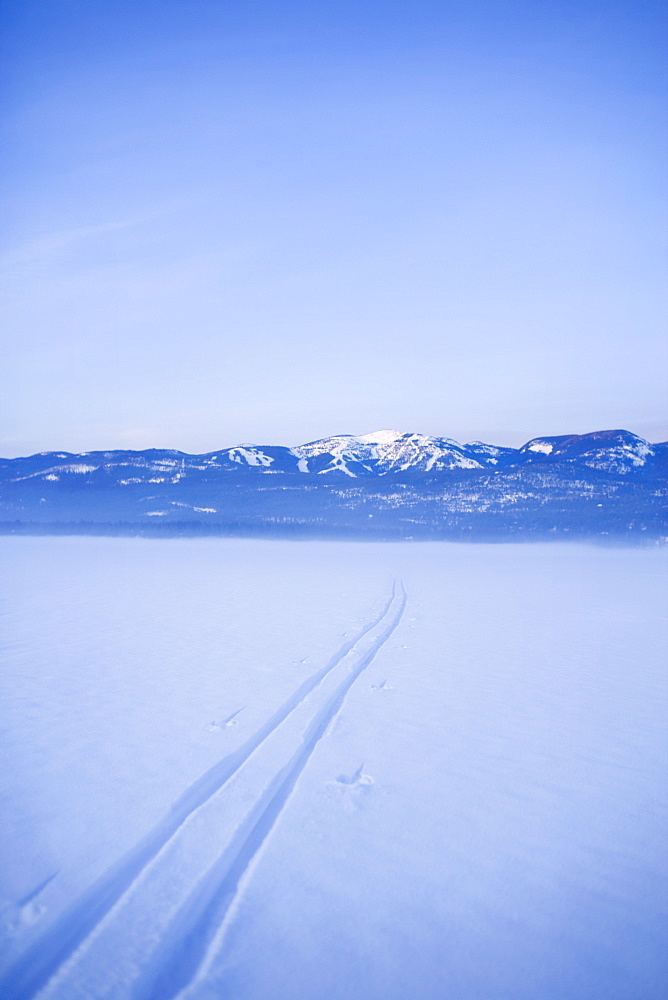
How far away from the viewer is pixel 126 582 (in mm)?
23781

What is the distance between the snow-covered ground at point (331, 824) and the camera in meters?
3.23

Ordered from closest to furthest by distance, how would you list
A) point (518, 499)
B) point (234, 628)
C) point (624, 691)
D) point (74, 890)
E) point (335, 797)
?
point (74, 890), point (335, 797), point (624, 691), point (234, 628), point (518, 499)

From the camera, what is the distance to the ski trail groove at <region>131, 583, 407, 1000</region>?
A: 3.00 meters

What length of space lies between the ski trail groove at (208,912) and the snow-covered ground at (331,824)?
0.02 metres

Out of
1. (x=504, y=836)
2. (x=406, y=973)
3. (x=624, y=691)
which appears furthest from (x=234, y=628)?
(x=406, y=973)

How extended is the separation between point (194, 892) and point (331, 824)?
55.4 inches

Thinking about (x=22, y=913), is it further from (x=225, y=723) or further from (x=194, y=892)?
(x=225, y=723)

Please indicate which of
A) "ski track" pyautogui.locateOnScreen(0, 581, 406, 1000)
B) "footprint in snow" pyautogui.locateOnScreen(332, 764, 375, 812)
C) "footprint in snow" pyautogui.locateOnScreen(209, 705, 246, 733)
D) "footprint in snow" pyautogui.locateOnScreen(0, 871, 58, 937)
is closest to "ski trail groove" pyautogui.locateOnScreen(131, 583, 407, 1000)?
"ski track" pyautogui.locateOnScreen(0, 581, 406, 1000)

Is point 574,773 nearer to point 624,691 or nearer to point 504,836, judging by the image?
point 504,836

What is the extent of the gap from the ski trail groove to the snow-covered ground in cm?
2

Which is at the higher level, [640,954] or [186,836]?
[186,836]

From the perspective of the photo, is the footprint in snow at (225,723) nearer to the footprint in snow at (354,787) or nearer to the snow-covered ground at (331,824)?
the snow-covered ground at (331,824)

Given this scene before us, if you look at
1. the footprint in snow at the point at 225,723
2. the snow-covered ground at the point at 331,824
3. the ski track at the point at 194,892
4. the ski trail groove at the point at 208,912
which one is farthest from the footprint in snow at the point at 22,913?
the footprint in snow at the point at 225,723

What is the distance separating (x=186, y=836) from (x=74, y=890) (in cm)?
83
